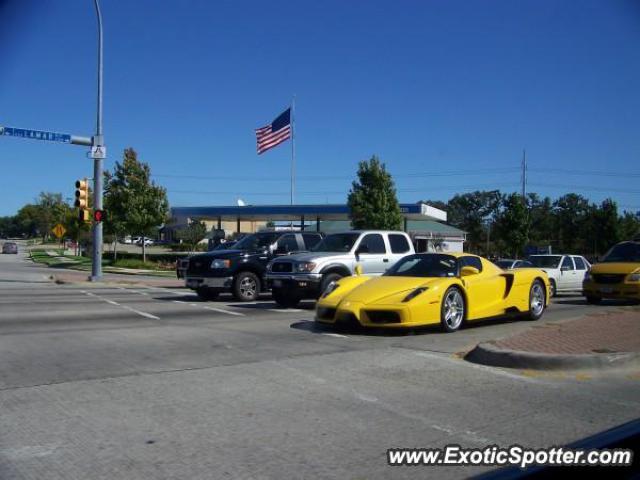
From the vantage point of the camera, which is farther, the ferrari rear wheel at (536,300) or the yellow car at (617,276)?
the yellow car at (617,276)

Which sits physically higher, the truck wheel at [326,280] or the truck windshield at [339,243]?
the truck windshield at [339,243]

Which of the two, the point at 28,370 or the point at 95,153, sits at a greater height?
the point at 95,153

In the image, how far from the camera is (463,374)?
7.09m

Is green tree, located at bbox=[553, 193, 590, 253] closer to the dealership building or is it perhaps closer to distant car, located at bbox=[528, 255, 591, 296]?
the dealership building

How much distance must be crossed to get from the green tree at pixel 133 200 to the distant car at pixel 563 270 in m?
24.3

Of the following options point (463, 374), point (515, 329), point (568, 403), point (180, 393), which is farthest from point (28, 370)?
point (515, 329)

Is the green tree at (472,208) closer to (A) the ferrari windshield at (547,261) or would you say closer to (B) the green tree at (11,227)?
(A) the ferrari windshield at (547,261)

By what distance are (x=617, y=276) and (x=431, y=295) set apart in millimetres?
8269

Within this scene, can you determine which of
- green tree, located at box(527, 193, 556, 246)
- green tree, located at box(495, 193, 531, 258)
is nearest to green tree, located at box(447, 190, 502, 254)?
green tree, located at box(527, 193, 556, 246)

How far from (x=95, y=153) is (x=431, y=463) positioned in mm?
22848

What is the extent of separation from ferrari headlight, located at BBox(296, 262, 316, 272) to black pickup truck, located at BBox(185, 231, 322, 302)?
2.88 m

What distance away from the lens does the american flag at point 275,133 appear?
40750mm

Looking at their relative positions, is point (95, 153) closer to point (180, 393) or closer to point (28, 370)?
point (28, 370)

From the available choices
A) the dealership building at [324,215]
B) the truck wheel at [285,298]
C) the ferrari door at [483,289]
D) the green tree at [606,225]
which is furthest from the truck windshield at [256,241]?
the green tree at [606,225]
